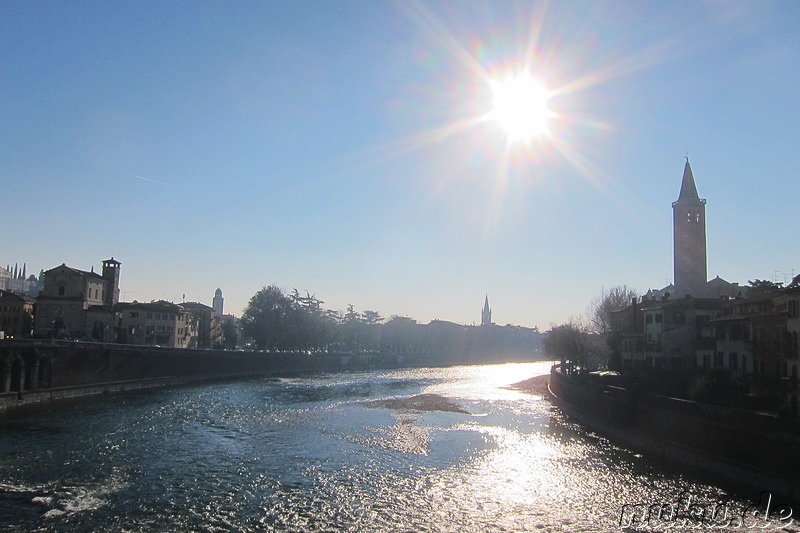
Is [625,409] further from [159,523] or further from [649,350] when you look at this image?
[159,523]

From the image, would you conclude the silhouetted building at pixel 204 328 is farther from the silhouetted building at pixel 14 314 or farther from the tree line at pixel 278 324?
the silhouetted building at pixel 14 314

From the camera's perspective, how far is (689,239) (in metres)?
96.1

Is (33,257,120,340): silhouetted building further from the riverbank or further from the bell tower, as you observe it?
the riverbank

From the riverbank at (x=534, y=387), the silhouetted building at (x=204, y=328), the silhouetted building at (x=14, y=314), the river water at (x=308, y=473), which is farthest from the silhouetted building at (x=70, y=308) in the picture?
the riverbank at (x=534, y=387)

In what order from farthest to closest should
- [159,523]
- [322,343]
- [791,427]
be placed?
[322,343]
[791,427]
[159,523]

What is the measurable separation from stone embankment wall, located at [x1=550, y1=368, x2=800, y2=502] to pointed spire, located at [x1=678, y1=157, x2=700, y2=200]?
62.0m

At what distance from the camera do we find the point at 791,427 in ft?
89.7

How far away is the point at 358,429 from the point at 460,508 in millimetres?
20206

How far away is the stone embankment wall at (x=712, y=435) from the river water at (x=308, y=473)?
1.50 m

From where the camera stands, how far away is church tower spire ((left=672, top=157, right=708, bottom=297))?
3711 inches

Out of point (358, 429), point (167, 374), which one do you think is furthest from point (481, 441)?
point (167, 374)

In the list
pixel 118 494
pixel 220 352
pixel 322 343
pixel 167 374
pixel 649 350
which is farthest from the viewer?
pixel 322 343

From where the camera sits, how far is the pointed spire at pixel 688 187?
98.0 metres

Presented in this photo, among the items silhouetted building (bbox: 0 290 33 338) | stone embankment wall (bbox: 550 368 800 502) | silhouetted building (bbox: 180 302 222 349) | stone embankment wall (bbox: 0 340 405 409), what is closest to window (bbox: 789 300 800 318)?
stone embankment wall (bbox: 550 368 800 502)
